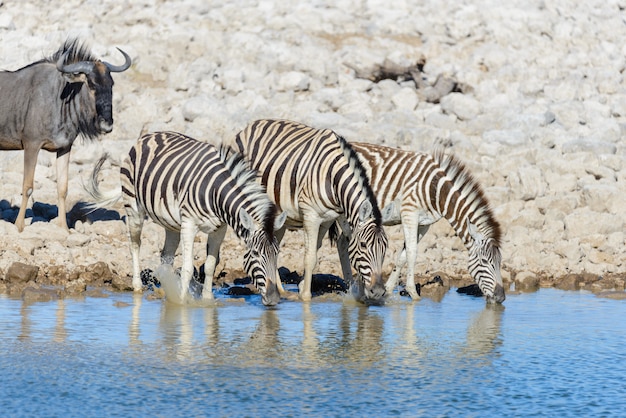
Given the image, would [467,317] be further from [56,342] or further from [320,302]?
[56,342]

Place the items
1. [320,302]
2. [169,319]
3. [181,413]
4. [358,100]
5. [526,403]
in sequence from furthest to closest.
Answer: [358,100] → [320,302] → [169,319] → [526,403] → [181,413]

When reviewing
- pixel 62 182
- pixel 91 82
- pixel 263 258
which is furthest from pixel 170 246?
pixel 91 82

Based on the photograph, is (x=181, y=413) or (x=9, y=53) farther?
(x=9, y=53)

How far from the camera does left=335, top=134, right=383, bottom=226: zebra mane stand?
12.1 m

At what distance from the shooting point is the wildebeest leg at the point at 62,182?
15281mm

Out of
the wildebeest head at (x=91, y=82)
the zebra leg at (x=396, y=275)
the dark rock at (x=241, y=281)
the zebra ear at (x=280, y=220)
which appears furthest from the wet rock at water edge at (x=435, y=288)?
the wildebeest head at (x=91, y=82)

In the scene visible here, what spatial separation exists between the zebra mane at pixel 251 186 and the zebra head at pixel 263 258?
0.06 m

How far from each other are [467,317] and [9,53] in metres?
15.0

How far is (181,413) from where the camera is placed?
24.5ft

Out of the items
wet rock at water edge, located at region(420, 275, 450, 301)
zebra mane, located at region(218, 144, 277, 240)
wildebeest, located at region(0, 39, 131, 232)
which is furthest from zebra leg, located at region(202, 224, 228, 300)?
wildebeest, located at region(0, 39, 131, 232)

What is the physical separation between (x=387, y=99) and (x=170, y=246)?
36.2 feet

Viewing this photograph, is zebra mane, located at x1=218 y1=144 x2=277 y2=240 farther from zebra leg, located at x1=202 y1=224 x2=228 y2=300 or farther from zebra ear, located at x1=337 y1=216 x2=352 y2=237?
zebra ear, located at x1=337 y1=216 x2=352 y2=237

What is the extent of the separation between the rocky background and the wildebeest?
37.9 inches

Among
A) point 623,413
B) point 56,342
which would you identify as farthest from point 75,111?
point 623,413
